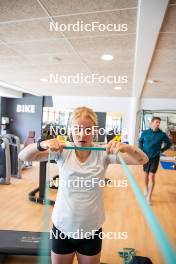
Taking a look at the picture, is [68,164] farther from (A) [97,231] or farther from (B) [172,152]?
(B) [172,152]

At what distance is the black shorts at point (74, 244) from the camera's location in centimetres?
117

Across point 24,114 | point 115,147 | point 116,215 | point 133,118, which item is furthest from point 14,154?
point 24,114

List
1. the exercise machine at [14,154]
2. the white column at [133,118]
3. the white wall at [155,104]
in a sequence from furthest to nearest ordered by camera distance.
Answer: the white wall at [155,104] < the white column at [133,118] < the exercise machine at [14,154]

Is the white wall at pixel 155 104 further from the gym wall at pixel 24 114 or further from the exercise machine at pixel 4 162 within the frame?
the exercise machine at pixel 4 162

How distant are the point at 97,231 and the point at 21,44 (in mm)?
2745

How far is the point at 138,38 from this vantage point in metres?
2.44

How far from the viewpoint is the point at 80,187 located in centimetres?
115

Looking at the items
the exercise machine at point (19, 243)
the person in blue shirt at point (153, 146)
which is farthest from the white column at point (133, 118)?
the exercise machine at point (19, 243)

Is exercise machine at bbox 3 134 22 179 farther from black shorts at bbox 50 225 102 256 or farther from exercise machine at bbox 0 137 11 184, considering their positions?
black shorts at bbox 50 225 102 256

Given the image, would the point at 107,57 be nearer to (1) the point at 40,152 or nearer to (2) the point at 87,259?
(1) the point at 40,152

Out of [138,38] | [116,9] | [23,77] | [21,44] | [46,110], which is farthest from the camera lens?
[46,110]

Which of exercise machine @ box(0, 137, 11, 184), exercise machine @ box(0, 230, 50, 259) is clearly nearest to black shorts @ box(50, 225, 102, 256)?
exercise machine @ box(0, 230, 50, 259)

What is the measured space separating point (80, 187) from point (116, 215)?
2.19 m

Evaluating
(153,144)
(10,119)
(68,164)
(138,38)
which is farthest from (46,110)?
(68,164)
